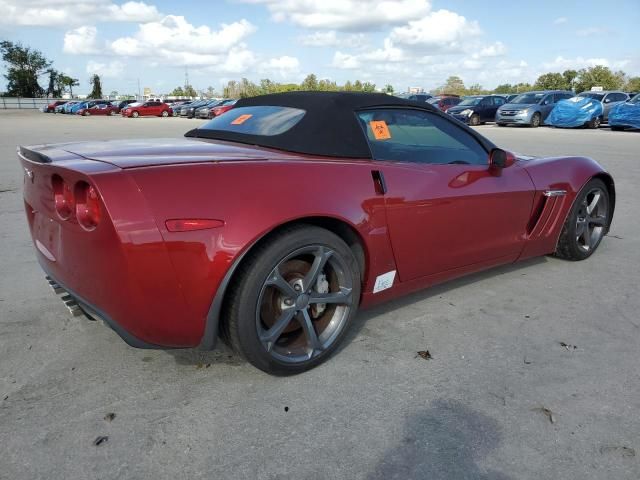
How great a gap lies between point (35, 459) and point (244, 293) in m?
0.99

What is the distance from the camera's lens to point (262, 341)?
2410 millimetres

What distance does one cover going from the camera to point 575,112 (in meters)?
21.6

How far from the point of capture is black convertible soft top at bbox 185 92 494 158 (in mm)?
2752

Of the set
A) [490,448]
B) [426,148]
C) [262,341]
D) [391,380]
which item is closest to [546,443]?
[490,448]

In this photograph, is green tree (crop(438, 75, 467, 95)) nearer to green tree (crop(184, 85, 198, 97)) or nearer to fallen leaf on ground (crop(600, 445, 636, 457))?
green tree (crop(184, 85, 198, 97))

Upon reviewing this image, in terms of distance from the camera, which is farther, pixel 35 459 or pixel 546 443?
pixel 546 443

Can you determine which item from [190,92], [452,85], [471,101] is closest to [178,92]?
[190,92]

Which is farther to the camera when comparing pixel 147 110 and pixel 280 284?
pixel 147 110

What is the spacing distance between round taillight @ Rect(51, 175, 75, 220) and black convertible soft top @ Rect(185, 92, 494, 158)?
1.02m

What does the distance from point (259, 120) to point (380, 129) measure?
74cm

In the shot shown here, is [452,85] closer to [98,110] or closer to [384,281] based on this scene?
[98,110]

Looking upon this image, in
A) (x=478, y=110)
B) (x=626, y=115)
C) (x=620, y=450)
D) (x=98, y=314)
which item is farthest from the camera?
(x=478, y=110)

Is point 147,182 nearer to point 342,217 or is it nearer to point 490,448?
point 342,217

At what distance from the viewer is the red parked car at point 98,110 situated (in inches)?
1676
